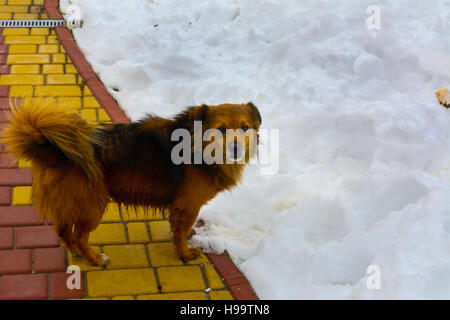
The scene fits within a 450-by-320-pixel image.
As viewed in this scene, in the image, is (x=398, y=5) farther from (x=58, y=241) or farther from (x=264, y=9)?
(x=58, y=241)

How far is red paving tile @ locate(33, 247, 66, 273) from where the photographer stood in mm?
3523

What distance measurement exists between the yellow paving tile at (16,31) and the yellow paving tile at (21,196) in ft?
9.90

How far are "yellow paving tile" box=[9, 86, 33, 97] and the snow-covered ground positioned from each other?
76 cm

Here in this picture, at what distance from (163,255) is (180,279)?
277mm

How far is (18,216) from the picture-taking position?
3934 millimetres

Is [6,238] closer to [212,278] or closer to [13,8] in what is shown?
[212,278]

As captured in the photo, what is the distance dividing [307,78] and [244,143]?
2247mm

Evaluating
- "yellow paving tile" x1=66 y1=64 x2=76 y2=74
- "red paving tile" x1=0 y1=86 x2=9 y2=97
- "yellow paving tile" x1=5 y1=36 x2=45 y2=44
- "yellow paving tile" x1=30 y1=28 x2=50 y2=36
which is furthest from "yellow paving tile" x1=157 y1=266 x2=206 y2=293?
"yellow paving tile" x1=30 y1=28 x2=50 y2=36

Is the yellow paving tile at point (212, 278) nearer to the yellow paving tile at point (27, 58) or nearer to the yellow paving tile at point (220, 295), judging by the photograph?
the yellow paving tile at point (220, 295)

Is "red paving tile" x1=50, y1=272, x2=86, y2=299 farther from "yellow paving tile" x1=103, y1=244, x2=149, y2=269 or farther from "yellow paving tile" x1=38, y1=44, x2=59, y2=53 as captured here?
"yellow paving tile" x1=38, y1=44, x2=59, y2=53

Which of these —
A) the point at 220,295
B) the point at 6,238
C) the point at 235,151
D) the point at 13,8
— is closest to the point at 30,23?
the point at 13,8

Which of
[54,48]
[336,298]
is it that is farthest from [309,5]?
[336,298]

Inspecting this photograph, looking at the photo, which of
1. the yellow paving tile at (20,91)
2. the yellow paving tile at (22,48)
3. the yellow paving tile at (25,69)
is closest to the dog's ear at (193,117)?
the yellow paving tile at (20,91)
